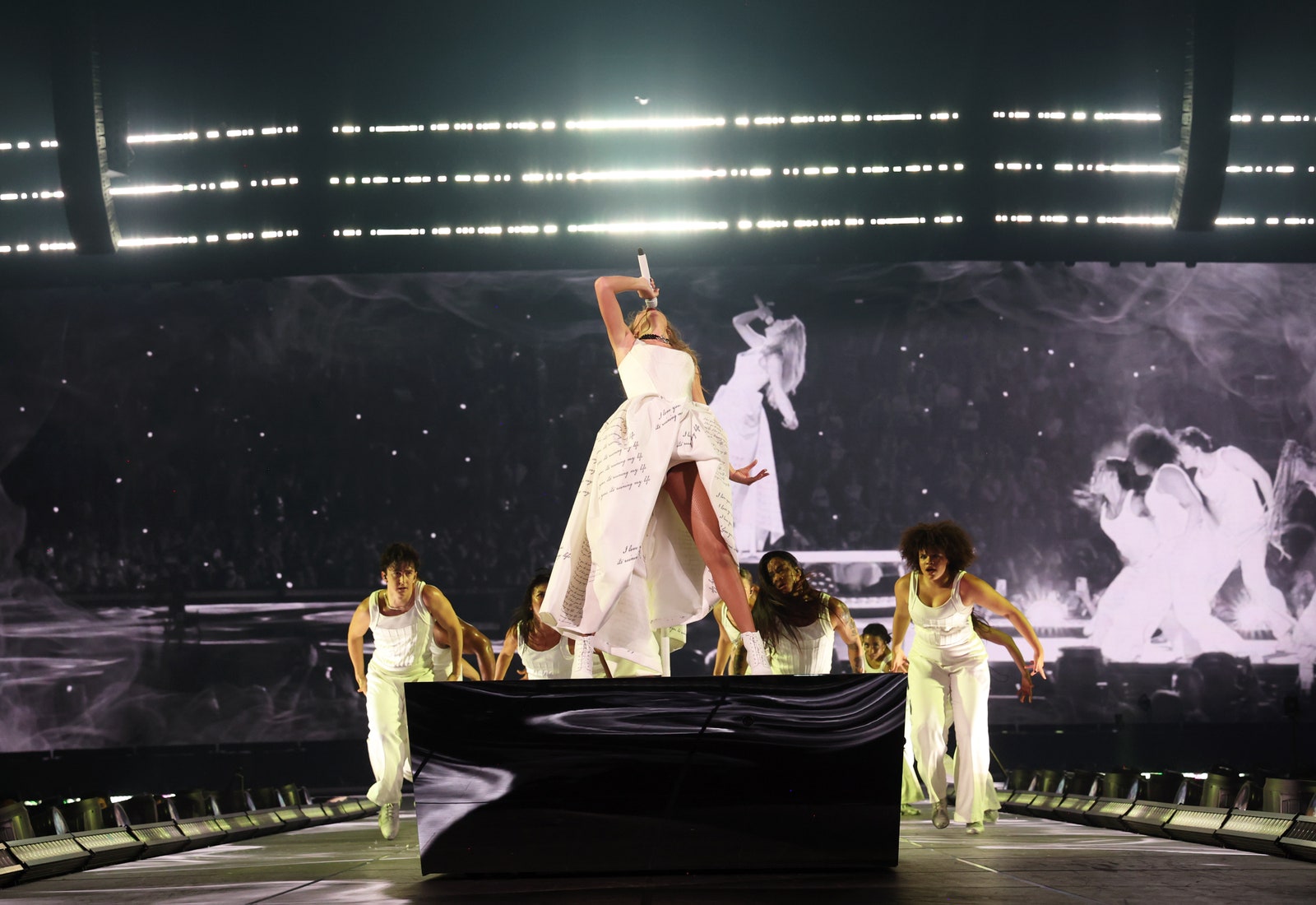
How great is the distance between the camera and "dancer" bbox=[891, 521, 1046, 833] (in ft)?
17.3

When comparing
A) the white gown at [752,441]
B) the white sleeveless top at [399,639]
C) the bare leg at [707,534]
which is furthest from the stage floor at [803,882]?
the white gown at [752,441]

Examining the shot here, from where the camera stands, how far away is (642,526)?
350cm

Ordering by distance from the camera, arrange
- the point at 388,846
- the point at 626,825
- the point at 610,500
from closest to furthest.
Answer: the point at 626,825 → the point at 610,500 → the point at 388,846

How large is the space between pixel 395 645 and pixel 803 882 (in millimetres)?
3518

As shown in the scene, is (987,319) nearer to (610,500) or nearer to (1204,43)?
(1204,43)

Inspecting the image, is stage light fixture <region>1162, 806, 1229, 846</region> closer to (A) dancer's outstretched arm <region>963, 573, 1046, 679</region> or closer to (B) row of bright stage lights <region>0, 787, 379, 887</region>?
(A) dancer's outstretched arm <region>963, 573, 1046, 679</region>

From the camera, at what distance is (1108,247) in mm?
11938

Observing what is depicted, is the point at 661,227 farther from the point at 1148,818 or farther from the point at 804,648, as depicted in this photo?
the point at 1148,818

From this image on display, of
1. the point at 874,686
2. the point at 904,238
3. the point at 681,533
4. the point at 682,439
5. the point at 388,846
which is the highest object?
the point at 904,238

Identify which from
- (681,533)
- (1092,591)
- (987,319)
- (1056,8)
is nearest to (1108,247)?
(987,319)

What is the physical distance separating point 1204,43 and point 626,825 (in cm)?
1008

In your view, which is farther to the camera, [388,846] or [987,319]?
[987,319]

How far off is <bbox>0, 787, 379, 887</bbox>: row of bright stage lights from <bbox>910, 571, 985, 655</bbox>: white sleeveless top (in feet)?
12.3

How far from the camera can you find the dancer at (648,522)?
352 centimetres
